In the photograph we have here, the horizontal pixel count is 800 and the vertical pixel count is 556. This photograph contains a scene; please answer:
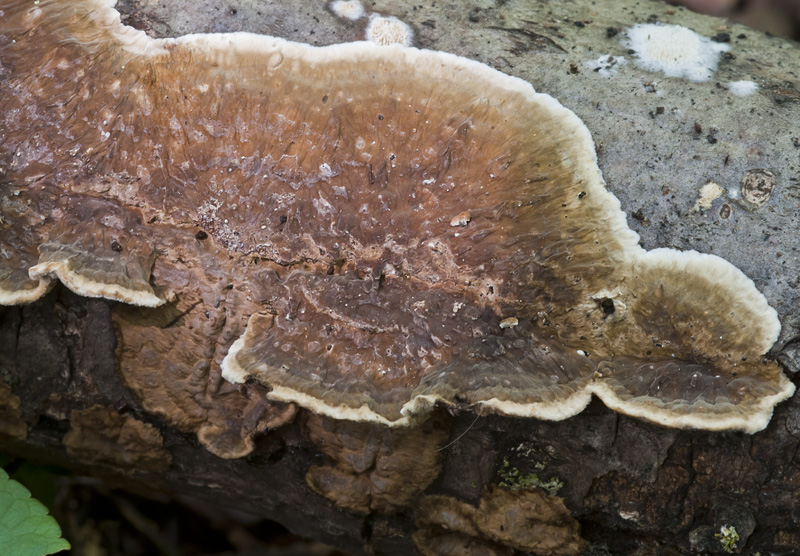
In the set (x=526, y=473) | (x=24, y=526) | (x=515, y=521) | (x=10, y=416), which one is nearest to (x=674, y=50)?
(x=526, y=473)

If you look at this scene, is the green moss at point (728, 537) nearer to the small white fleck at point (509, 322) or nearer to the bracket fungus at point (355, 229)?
the bracket fungus at point (355, 229)

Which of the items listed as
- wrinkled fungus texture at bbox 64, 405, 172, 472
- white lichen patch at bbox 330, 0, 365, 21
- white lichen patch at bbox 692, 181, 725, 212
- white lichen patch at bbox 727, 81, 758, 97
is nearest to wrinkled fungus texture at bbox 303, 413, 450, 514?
wrinkled fungus texture at bbox 64, 405, 172, 472

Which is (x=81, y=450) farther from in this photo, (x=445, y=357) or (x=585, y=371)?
(x=585, y=371)

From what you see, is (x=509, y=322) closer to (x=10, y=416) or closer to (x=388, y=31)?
(x=388, y=31)

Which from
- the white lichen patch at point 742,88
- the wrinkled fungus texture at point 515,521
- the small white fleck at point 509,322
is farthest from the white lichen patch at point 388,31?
the wrinkled fungus texture at point 515,521

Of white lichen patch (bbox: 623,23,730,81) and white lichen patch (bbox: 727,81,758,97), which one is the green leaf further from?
white lichen patch (bbox: 727,81,758,97)

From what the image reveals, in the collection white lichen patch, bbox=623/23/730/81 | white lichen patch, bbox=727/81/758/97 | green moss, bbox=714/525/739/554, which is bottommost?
green moss, bbox=714/525/739/554
